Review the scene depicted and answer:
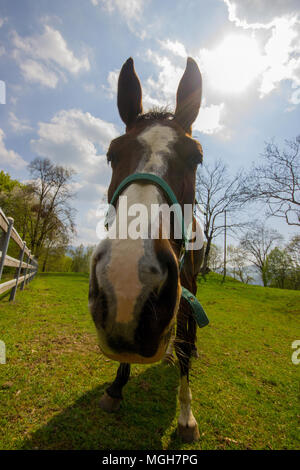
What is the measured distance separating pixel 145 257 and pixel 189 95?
7.59ft

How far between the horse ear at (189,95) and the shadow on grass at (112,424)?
10.5 ft

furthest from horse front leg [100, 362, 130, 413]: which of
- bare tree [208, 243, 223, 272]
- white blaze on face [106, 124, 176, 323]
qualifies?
bare tree [208, 243, 223, 272]

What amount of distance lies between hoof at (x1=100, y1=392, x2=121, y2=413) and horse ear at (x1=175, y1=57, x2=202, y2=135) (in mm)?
3194

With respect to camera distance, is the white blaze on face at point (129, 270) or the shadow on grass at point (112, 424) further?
the shadow on grass at point (112, 424)

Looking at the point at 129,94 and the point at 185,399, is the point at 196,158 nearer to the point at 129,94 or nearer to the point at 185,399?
the point at 129,94

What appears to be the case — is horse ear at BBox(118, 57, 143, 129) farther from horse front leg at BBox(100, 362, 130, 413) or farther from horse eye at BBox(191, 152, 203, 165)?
horse front leg at BBox(100, 362, 130, 413)

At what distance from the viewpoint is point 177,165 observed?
5.71ft

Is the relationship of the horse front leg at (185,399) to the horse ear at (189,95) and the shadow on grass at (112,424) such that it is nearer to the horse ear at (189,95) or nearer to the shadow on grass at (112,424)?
the shadow on grass at (112,424)

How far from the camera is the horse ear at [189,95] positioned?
7.78ft

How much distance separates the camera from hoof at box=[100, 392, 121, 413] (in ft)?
7.65

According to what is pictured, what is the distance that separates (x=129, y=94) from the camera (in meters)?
2.43

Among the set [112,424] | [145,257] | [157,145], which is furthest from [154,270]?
[112,424]

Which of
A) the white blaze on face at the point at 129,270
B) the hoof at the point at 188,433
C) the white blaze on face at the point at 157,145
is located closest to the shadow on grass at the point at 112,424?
the hoof at the point at 188,433
